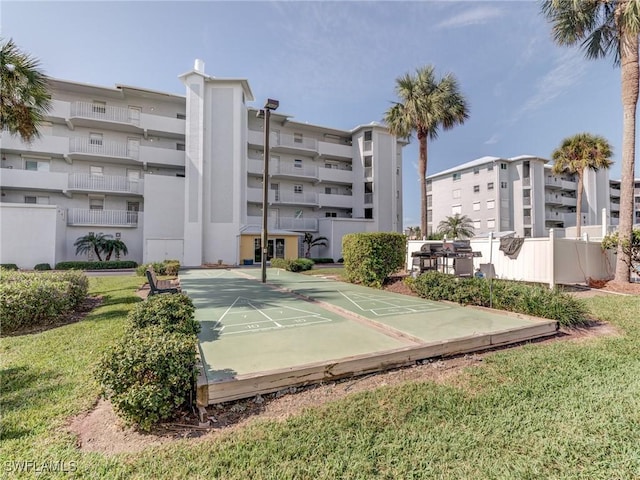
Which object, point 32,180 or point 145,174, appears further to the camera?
point 145,174

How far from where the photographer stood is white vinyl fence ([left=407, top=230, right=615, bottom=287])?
10.8 metres

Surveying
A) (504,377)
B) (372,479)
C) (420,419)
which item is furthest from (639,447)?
(372,479)

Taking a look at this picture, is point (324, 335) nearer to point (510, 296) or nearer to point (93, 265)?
point (510, 296)

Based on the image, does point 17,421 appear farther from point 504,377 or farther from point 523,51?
point 523,51

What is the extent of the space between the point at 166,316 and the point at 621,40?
57.8ft

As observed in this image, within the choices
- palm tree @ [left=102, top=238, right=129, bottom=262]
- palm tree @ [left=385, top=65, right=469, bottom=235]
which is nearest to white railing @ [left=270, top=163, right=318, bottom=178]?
palm tree @ [left=385, top=65, right=469, bottom=235]

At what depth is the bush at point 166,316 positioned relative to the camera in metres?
4.07

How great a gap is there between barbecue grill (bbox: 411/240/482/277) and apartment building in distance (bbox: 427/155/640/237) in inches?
1125

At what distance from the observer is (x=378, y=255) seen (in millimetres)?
11719

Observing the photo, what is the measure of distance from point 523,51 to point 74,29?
53.0ft

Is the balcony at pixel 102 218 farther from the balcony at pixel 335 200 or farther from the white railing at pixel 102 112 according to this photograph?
the balcony at pixel 335 200

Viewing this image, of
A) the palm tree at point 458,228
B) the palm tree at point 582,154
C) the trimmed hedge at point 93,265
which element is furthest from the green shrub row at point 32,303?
the palm tree at point 458,228

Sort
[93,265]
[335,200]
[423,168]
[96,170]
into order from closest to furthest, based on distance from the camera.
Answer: [423,168] → [93,265] → [96,170] → [335,200]

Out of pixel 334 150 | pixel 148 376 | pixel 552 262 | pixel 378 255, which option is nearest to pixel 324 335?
pixel 148 376
